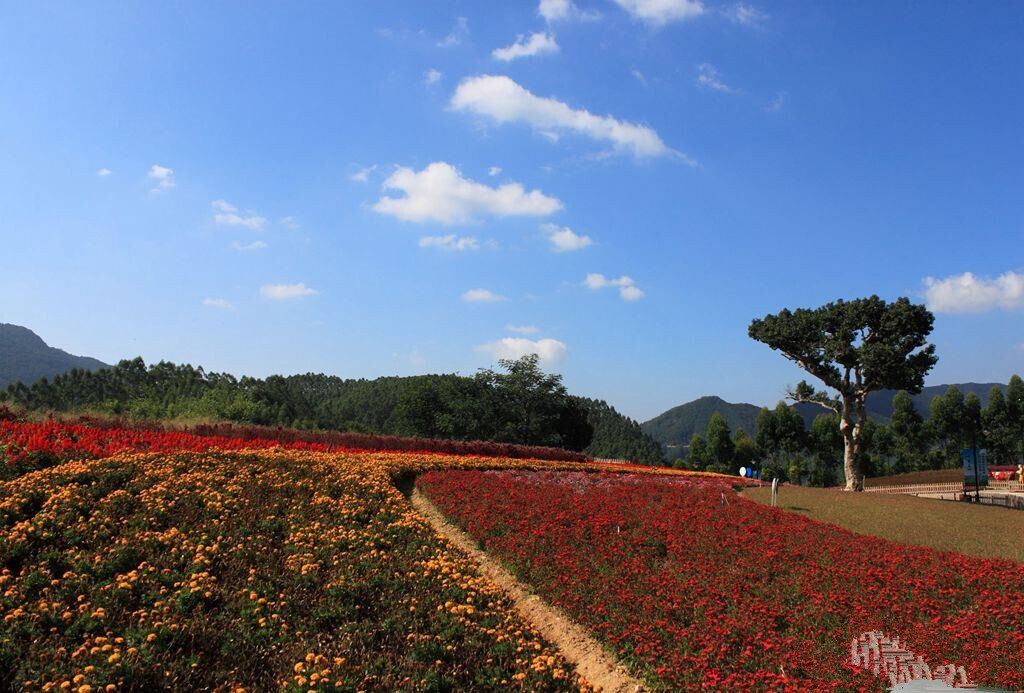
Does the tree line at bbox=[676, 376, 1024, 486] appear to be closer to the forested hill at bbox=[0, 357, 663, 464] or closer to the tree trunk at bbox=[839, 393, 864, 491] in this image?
the forested hill at bbox=[0, 357, 663, 464]

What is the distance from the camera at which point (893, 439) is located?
60.3 metres

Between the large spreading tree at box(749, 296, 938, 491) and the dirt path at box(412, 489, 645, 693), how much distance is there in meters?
21.4

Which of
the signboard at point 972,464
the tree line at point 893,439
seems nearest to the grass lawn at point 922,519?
the signboard at point 972,464

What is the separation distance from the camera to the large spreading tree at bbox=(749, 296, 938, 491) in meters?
25.3

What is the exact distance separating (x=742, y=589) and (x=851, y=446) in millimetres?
21551

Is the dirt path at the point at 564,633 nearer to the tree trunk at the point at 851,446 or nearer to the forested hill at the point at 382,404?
the forested hill at the point at 382,404

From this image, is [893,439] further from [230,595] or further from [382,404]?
[382,404]

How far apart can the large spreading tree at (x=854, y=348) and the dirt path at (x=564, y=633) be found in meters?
21.4

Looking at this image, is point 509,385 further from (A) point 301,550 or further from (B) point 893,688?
(B) point 893,688

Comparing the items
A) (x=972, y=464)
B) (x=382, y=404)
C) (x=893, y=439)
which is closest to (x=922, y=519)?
(x=972, y=464)

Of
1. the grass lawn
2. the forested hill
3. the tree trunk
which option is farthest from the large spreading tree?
the forested hill

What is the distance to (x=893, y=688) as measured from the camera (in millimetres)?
6562

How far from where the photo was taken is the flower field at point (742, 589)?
7.11m

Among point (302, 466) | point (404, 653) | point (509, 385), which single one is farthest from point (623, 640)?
point (509, 385)
